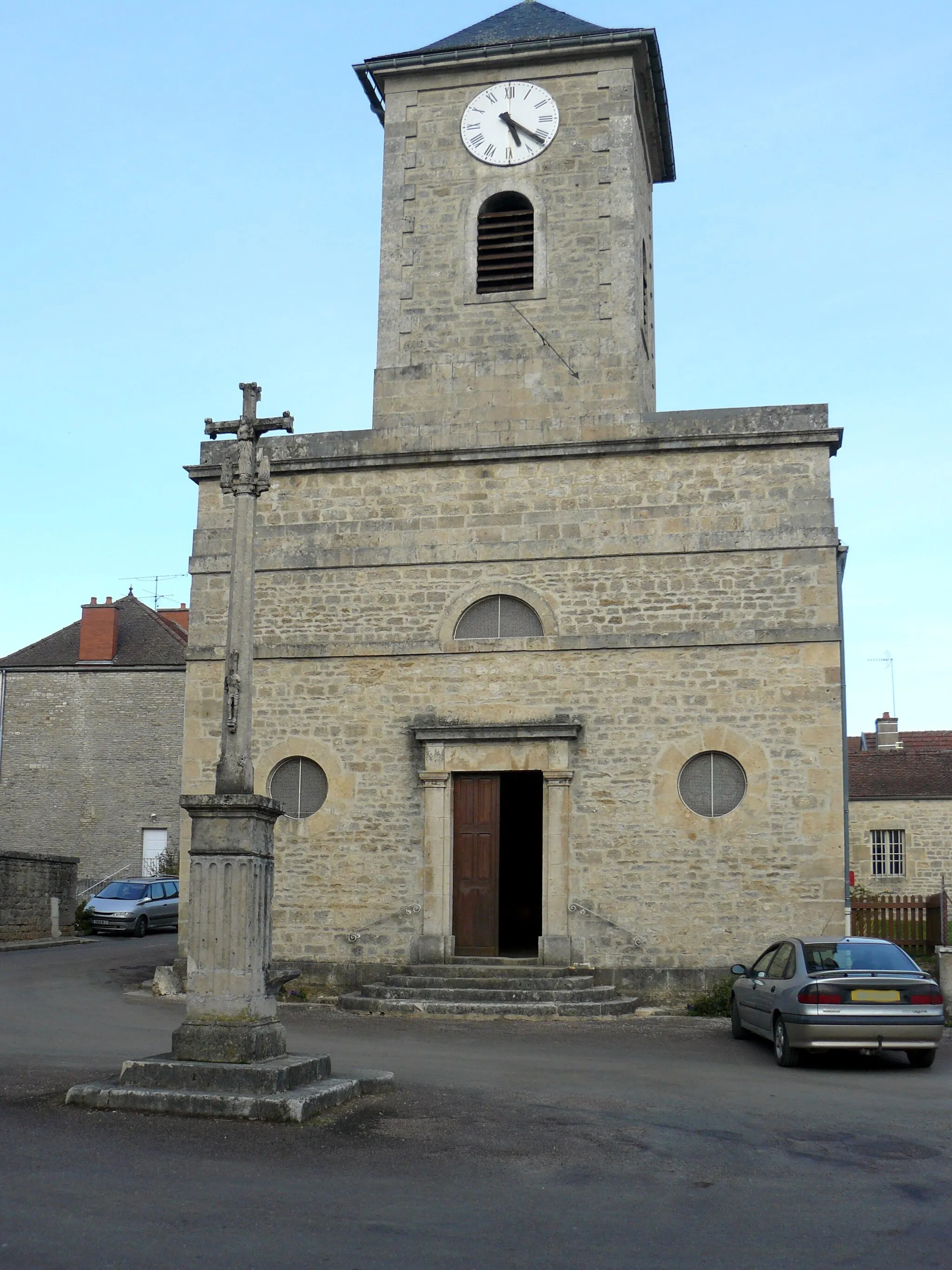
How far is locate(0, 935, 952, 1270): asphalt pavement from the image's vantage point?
5.61 metres

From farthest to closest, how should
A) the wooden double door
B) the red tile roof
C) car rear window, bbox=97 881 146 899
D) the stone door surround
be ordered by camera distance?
the red tile roof
car rear window, bbox=97 881 146 899
the wooden double door
the stone door surround

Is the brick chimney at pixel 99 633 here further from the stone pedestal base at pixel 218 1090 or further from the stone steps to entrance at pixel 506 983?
the stone pedestal base at pixel 218 1090

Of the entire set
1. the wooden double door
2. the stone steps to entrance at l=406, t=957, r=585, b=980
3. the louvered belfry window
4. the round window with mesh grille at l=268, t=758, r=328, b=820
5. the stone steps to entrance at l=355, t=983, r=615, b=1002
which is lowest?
the stone steps to entrance at l=355, t=983, r=615, b=1002

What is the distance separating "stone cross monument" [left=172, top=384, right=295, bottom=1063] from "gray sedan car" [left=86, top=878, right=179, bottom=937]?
19.1 meters

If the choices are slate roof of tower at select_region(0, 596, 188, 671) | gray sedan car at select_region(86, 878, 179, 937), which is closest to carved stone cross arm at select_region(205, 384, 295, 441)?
gray sedan car at select_region(86, 878, 179, 937)

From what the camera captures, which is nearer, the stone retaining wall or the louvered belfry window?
the louvered belfry window

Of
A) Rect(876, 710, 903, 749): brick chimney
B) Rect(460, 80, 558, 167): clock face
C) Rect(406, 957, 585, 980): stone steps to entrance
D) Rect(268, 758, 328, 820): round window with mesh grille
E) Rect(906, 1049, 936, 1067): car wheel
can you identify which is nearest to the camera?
Rect(906, 1049, 936, 1067): car wheel

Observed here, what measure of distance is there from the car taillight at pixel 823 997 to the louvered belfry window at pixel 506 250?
428 inches

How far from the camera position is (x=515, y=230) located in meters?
18.6

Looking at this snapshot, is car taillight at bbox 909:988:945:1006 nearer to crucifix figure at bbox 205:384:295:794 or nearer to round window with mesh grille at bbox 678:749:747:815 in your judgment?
round window with mesh grille at bbox 678:749:747:815

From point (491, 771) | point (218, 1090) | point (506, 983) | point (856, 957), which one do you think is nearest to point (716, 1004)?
point (506, 983)

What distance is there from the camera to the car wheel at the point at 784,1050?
1138 centimetres

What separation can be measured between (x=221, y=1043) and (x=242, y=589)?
3.19 m

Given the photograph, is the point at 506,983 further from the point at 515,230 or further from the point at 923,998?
the point at 515,230
